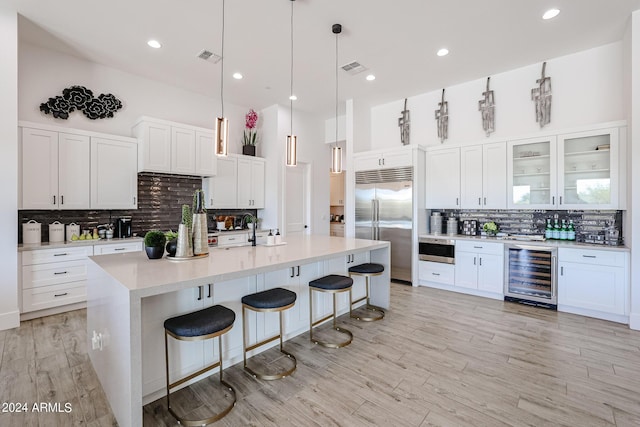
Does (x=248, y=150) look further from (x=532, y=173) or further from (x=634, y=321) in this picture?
(x=634, y=321)

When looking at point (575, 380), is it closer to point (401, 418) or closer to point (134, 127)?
point (401, 418)

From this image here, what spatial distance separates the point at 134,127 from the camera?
4539 mm

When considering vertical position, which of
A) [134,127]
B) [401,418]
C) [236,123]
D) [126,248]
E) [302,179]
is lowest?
[401,418]

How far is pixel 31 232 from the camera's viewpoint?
11.9ft

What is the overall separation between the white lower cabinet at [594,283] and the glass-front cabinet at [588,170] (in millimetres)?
649

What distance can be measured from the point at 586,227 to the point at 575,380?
258 cm

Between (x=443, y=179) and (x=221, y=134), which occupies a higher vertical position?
(x=221, y=134)

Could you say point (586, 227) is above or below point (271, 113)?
below

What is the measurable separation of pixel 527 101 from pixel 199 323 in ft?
16.9

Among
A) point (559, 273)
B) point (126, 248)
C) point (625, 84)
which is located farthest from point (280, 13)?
point (559, 273)

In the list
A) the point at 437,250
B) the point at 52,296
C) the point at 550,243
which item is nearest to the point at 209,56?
the point at 52,296

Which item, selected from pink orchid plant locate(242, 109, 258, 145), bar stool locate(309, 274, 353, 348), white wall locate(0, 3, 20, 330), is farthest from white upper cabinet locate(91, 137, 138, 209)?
bar stool locate(309, 274, 353, 348)

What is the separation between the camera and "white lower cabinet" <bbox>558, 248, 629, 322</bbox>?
3.34 metres

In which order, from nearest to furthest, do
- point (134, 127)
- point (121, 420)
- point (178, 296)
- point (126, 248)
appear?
1. point (121, 420)
2. point (178, 296)
3. point (126, 248)
4. point (134, 127)
